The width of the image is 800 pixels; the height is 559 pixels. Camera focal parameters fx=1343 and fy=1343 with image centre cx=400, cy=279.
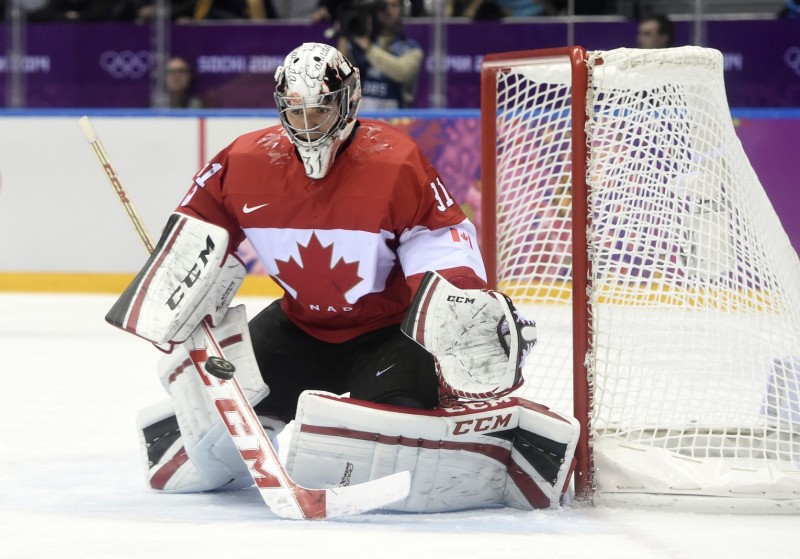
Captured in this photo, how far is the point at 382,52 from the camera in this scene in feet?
19.6

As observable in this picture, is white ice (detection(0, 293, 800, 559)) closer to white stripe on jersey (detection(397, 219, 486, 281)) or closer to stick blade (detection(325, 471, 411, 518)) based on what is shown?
A: stick blade (detection(325, 471, 411, 518))

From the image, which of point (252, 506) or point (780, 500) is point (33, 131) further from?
point (780, 500)

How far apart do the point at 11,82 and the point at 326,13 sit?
1.54 meters

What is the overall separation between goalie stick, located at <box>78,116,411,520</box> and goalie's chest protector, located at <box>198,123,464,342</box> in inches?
8.9

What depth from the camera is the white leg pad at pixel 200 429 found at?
2.52m

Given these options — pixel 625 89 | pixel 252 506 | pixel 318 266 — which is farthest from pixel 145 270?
pixel 625 89

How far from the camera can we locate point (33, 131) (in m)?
5.94

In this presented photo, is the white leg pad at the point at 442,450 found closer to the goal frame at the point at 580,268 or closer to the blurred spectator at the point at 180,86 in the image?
the goal frame at the point at 580,268

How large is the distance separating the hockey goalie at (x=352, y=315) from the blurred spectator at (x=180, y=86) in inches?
149

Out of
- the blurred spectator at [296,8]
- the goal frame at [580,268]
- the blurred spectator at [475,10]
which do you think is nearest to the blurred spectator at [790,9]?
the blurred spectator at [475,10]

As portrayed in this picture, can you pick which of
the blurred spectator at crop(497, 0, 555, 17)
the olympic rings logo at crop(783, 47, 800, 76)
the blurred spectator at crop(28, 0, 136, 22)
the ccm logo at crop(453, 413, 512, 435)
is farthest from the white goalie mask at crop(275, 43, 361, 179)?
the blurred spectator at crop(28, 0, 136, 22)

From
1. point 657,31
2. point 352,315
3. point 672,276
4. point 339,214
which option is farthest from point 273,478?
point 657,31

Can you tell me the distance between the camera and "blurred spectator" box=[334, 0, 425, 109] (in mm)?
5957

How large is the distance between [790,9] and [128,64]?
3058 millimetres
